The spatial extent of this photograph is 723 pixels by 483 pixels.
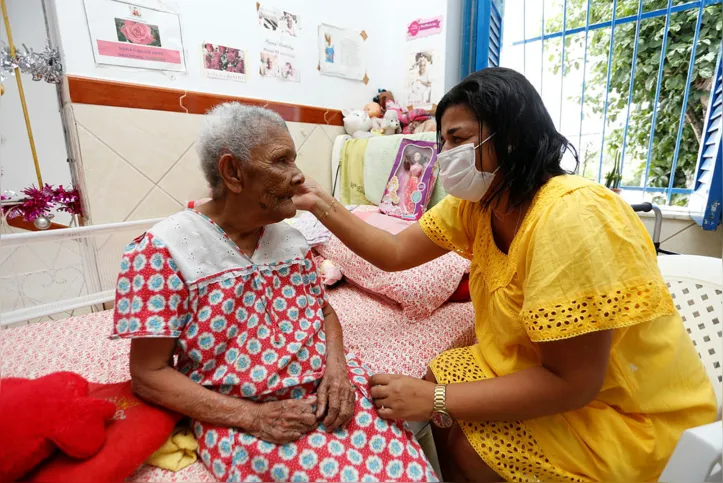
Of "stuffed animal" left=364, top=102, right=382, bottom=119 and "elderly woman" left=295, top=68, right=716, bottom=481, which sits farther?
"stuffed animal" left=364, top=102, right=382, bottom=119

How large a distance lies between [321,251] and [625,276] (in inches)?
55.6

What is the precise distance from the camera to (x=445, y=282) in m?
1.55

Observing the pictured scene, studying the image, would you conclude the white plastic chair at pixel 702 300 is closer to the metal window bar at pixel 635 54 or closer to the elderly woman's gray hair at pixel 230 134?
the metal window bar at pixel 635 54

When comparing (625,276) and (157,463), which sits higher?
(625,276)

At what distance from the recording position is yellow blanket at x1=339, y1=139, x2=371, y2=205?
7.86 ft

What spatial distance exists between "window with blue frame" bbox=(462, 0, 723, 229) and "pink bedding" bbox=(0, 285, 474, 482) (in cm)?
144

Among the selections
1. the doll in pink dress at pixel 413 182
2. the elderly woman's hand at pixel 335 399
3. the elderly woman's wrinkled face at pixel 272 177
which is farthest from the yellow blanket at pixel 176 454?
the doll in pink dress at pixel 413 182

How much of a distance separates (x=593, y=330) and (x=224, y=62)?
2.11 m

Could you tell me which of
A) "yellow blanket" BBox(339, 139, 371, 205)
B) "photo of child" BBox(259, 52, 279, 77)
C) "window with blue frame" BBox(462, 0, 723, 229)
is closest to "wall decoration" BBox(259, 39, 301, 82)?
"photo of child" BBox(259, 52, 279, 77)

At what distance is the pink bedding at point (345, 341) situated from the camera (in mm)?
1167

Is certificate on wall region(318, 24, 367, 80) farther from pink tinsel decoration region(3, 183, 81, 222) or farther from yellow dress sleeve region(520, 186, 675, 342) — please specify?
yellow dress sleeve region(520, 186, 675, 342)

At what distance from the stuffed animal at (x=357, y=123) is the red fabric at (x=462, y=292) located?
1291 millimetres

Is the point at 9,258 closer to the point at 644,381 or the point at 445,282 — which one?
the point at 445,282

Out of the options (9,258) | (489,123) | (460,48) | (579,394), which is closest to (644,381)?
(579,394)
